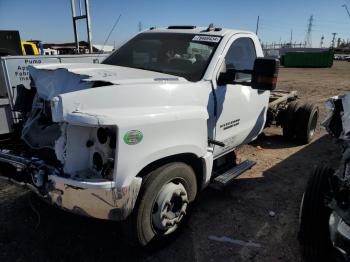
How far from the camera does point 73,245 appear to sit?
3305 mm

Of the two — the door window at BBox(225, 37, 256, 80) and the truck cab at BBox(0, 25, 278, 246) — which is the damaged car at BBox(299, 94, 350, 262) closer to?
the truck cab at BBox(0, 25, 278, 246)

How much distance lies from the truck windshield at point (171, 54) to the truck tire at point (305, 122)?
3.36 meters

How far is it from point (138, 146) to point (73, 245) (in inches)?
55.5

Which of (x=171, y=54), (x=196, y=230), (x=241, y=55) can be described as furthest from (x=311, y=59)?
(x=196, y=230)

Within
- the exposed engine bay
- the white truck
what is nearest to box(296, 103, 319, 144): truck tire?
the white truck

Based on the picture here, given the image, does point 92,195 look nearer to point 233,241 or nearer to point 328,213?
point 233,241

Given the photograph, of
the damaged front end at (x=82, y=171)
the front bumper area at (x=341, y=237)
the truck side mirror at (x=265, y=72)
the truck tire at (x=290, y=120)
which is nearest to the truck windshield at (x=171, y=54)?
the truck side mirror at (x=265, y=72)

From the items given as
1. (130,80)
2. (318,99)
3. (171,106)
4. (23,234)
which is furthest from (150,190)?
(318,99)

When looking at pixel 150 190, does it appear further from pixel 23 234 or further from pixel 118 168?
pixel 23 234

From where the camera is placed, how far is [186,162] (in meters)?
3.27

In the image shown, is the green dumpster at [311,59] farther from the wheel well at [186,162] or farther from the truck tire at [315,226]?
the truck tire at [315,226]

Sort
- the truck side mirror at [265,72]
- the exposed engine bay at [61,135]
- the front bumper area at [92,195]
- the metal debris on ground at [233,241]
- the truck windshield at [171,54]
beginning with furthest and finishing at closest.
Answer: the truck windshield at [171,54] < the metal debris on ground at [233,241] < the truck side mirror at [265,72] < the exposed engine bay at [61,135] < the front bumper area at [92,195]

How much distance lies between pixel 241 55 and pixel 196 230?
7.03 ft

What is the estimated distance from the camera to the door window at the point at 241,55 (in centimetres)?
394
